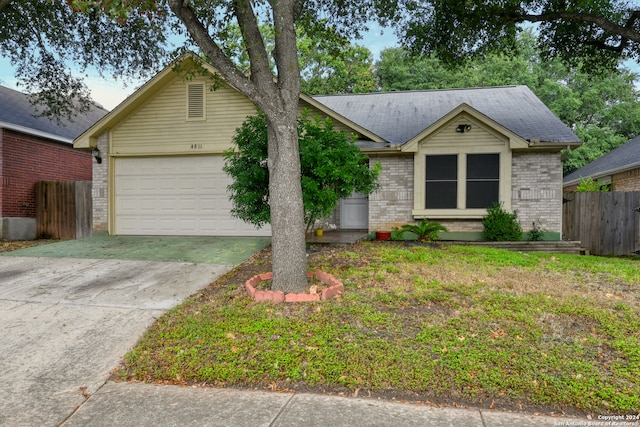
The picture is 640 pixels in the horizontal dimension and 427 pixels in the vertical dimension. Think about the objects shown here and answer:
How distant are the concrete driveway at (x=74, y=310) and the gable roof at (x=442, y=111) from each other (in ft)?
19.0

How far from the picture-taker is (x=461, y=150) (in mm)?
10461

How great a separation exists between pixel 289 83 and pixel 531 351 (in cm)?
411

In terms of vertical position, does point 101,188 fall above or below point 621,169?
below

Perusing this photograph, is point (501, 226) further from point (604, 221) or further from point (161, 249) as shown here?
point (161, 249)

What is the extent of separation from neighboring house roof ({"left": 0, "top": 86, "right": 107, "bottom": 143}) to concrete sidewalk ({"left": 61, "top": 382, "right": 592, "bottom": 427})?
12.5 m

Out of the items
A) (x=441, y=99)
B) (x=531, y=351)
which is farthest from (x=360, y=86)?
(x=531, y=351)

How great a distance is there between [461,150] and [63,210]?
12568 millimetres

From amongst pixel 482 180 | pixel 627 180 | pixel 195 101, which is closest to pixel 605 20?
pixel 482 180

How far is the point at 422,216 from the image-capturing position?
10.7m

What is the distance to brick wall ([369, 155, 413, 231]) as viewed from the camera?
1087 cm

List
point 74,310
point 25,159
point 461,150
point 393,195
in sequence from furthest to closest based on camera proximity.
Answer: point 25,159, point 393,195, point 461,150, point 74,310

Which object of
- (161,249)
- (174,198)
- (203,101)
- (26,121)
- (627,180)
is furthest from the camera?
(627,180)

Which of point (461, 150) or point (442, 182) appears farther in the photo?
point (442, 182)

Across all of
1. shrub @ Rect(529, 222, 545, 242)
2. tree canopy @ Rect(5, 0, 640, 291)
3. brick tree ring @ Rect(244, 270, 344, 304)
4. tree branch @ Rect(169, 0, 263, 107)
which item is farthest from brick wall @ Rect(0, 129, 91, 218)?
shrub @ Rect(529, 222, 545, 242)
